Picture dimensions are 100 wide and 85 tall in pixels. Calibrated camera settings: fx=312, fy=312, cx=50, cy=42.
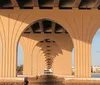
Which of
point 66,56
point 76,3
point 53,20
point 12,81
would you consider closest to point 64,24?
point 53,20

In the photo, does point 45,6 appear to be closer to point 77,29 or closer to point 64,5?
point 64,5

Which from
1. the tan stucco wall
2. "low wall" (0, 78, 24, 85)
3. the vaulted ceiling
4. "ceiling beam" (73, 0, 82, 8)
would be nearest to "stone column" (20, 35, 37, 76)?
the tan stucco wall

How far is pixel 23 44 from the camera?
171 ft

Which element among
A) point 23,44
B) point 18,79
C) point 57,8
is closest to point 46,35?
point 23,44

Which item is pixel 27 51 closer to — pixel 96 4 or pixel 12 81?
pixel 96 4

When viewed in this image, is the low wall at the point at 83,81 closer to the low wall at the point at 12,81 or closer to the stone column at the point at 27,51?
the low wall at the point at 12,81

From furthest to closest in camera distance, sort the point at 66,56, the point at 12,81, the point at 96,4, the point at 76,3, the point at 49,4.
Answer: the point at 66,56
the point at 49,4
the point at 96,4
the point at 76,3
the point at 12,81

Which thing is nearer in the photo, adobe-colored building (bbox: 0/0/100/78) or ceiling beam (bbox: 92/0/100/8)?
ceiling beam (bbox: 92/0/100/8)

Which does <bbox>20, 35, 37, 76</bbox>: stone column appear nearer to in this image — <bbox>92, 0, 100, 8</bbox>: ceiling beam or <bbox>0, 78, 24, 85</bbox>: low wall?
<bbox>92, 0, 100, 8</bbox>: ceiling beam

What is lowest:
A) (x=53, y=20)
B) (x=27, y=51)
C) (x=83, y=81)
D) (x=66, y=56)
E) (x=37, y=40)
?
(x=83, y=81)

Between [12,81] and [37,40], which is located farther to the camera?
[37,40]

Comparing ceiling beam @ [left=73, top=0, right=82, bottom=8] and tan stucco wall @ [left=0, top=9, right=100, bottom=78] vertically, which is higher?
ceiling beam @ [left=73, top=0, right=82, bottom=8]

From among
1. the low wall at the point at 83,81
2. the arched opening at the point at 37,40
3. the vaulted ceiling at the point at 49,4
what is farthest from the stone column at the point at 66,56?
the low wall at the point at 83,81

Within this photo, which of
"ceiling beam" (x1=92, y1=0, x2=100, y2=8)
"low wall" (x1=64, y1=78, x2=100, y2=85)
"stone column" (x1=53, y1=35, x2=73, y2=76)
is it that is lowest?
"low wall" (x1=64, y1=78, x2=100, y2=85)
